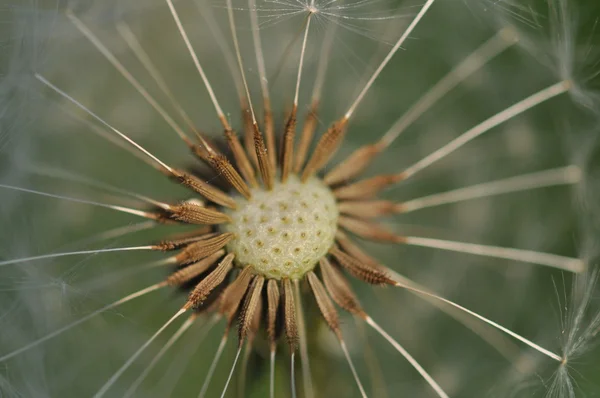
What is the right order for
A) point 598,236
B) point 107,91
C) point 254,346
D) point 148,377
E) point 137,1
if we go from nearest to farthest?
point 254,346
point 598,236
point 148,377
point 137,1
point 107,91

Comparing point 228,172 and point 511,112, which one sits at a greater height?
point 511,112

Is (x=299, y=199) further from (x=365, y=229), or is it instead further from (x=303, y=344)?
(x=303, y=344)

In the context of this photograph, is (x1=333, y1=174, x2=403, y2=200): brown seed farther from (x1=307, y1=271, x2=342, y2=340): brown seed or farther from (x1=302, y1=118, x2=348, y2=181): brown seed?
(x1=307, y1=271, x2=342, y2=340): brown seed

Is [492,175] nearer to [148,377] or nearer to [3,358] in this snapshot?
[148,377]

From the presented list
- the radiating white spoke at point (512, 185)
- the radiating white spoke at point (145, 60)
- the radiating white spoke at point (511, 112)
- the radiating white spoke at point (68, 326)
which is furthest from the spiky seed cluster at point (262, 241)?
the radiating white spoke at point (145, 60)

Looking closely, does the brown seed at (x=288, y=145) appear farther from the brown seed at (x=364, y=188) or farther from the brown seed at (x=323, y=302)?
the brown seed at (x=323, y=302)

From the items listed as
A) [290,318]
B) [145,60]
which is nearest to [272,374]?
[290,318]

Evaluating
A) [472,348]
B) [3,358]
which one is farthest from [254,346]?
[472,348]

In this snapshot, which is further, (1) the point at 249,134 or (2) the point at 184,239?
(1) the point at 249,134
